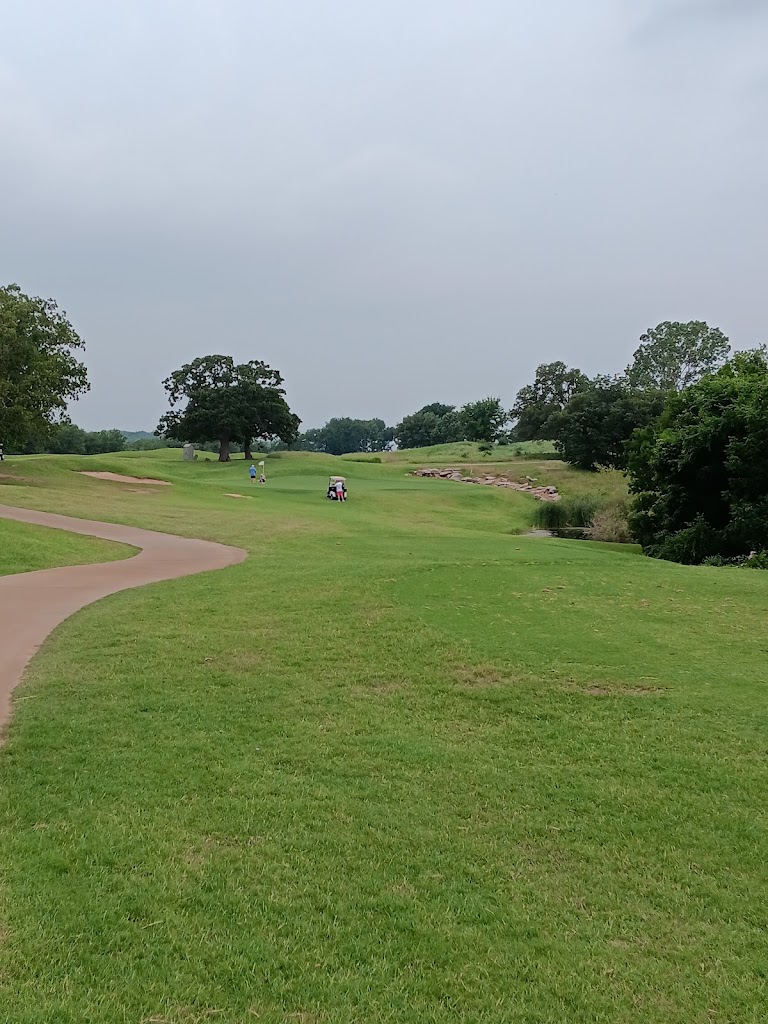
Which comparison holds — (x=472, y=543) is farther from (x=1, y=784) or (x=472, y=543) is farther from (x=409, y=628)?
(x=1, y=784)

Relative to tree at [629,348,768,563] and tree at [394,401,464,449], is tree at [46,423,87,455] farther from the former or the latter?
tree at [629,348,768,563]

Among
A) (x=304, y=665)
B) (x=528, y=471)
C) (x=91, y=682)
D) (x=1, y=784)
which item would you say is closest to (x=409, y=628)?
(x=304, y=665)

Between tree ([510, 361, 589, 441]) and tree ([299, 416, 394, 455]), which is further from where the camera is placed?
tree ([299, 416, 394, 455])

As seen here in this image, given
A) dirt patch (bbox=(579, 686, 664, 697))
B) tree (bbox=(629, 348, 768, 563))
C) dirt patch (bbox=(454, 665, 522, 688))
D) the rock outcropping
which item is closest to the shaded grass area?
dirt patch (bbox=(454, 665, 522, 688))

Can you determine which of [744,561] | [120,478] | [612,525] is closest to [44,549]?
[744,561]

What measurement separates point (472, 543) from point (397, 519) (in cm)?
987

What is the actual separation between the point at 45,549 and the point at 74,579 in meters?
2.63

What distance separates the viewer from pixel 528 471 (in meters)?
54.4

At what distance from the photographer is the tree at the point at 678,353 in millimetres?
90312

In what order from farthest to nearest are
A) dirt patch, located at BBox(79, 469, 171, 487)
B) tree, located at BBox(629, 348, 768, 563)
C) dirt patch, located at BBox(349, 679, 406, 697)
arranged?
1. dirt patch, located at BBox(79, 469, 171, 487)
2. tree, located at BBox(629, 348, 768, 563)
3. dirt patch, located at BBox(349, 679, 406, 697)

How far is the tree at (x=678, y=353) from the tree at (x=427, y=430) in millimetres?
25730

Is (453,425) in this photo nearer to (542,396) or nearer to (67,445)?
(542,396)

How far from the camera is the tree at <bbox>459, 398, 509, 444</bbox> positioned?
88.4 m

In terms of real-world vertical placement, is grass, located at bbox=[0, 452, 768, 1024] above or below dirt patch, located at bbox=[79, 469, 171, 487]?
below
